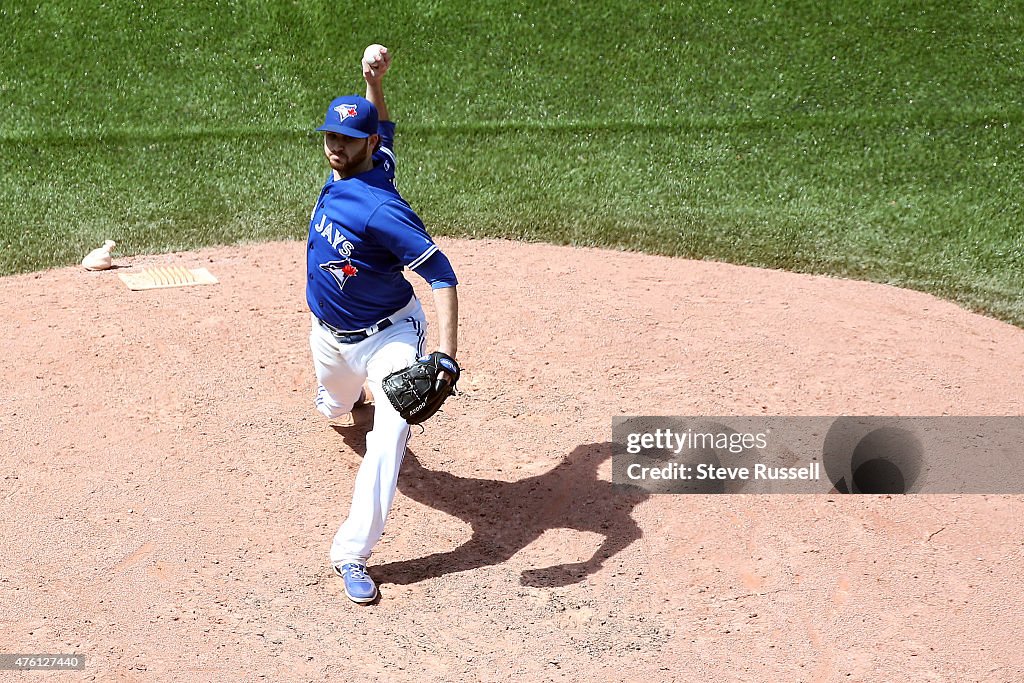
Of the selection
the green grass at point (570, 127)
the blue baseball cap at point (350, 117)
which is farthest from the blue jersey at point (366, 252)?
the green grass at point (570, 127)

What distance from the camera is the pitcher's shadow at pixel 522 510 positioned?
5.13 meters

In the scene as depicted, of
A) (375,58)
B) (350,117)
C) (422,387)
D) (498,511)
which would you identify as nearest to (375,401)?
(422,387)

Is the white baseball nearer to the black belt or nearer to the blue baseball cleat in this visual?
the black belt

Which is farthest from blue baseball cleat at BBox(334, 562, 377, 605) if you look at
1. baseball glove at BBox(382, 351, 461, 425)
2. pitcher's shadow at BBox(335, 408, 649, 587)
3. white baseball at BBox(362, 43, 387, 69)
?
white baseball at BBox(362, 43, 387, 69)

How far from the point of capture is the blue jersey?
16.0 ft

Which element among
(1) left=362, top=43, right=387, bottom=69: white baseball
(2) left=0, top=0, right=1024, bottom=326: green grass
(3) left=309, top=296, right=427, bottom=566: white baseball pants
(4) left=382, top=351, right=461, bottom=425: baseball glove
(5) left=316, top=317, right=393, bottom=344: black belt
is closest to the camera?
(4) left=382, top=351, right=461, bottom=425: baseball glove

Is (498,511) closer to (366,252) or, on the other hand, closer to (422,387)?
(422,387)

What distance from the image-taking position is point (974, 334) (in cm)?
774

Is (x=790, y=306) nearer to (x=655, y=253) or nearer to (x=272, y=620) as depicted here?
(x=655, y=253)

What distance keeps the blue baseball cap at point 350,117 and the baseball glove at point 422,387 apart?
98cm

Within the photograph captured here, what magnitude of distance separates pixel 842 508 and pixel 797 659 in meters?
1.17

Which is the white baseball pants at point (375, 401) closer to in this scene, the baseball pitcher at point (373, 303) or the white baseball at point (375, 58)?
the baseball pitcher at point (373, 303)

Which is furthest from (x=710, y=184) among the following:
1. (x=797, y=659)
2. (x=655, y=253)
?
(x=797, y=659)

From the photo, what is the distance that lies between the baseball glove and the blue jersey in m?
0.35
